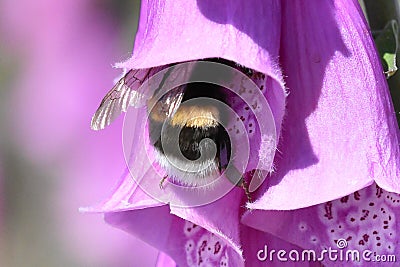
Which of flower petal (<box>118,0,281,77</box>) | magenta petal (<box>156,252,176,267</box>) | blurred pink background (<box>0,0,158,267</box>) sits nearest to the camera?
flower petal (<box>118,0,281,77</box>)

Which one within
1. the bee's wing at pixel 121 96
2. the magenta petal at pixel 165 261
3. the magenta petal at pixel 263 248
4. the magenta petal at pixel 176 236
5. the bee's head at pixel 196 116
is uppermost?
the bee's wing at pixel 121 96

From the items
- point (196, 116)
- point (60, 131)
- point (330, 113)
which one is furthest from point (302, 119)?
point (60, 131)

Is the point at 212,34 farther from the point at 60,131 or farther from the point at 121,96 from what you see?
the point at 60,131

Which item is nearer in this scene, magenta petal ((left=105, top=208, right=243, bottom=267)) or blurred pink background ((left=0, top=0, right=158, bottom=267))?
magenta petal ((left=105, top=208, right=243, bottom=267))

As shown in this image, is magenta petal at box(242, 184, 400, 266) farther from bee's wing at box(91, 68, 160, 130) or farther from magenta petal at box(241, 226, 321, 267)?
bee's wing at box(91, 68, 160, 130)

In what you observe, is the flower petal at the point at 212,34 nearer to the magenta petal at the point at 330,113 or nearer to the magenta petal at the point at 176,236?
the magenta petal at the point at 330,113

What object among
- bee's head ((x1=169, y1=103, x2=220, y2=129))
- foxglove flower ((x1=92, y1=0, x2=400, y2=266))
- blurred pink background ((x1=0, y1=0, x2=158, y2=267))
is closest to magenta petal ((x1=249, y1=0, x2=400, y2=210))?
foxglove flower ((x1=92, y1=0, x2=400, y2=266))

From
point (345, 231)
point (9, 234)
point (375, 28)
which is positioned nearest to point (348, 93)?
point (345, 231)

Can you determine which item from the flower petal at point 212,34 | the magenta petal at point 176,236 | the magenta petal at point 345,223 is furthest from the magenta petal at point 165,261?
the flower petal at point 212,34
